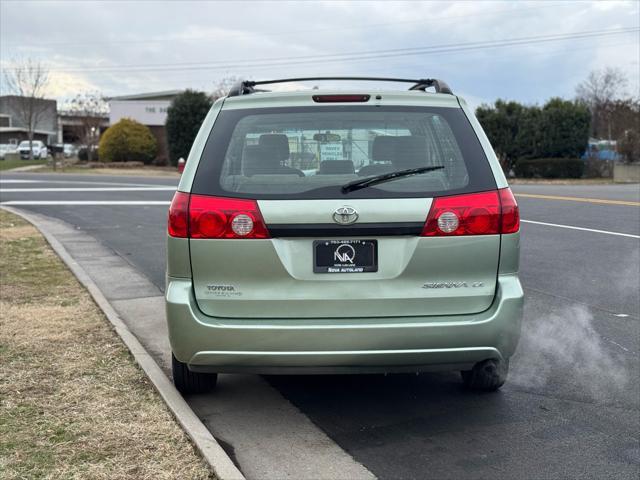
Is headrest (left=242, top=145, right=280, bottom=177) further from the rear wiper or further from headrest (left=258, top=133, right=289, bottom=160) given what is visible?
the rear wiper

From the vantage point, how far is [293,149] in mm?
3994

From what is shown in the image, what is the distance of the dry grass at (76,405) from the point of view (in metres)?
3.42

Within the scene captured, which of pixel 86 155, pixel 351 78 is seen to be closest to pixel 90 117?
pixel 86 155

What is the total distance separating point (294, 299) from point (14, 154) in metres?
63.4

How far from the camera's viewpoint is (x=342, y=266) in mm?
3672

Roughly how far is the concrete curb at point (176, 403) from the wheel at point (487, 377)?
1.65 m

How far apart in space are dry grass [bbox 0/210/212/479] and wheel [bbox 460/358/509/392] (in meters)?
1.86

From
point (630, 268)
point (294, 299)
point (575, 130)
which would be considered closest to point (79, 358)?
point (294, 299)

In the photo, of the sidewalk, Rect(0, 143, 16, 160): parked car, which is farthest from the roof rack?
Rect(0, 143, 16, 160): parked car

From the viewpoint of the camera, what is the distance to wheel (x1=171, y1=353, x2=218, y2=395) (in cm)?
432

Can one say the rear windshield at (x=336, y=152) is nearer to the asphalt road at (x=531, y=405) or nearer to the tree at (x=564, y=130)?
the asphalt road at (x=531, y=405)

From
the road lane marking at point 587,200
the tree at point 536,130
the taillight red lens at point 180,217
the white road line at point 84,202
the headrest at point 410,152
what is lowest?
the white road line at point 84,202

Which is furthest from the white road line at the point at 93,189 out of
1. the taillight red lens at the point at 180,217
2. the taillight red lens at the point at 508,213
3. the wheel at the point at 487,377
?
the taillight red lens at the point at 508,213

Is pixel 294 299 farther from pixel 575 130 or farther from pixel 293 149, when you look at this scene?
pixel 575 130
